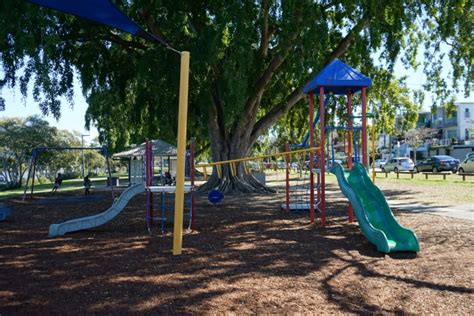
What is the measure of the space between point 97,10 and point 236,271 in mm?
4125

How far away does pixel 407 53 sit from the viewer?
62.1 feet

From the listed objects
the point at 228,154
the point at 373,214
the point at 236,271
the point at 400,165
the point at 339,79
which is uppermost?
the point at 339,79

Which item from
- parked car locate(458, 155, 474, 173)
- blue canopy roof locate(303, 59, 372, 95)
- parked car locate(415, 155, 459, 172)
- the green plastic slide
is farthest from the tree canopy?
parked car locate(415, 155, 459, 172)

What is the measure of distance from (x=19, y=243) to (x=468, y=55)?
1591 centimetres

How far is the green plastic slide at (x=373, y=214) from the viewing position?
7364 mm

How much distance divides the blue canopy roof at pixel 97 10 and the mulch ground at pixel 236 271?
10.6 ft

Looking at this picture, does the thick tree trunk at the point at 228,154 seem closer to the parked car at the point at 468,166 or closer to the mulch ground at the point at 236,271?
the mulch ground at the point at 236,271

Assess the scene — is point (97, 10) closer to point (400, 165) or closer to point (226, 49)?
point (226, 49)

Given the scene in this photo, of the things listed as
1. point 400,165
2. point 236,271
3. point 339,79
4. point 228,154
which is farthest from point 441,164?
point 236,271

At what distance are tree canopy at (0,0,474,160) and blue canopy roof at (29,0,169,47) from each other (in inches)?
256

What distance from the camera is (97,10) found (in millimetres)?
6793

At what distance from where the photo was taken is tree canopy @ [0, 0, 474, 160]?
45.9ft

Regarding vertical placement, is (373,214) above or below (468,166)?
below

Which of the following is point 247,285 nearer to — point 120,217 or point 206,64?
point 120,217
